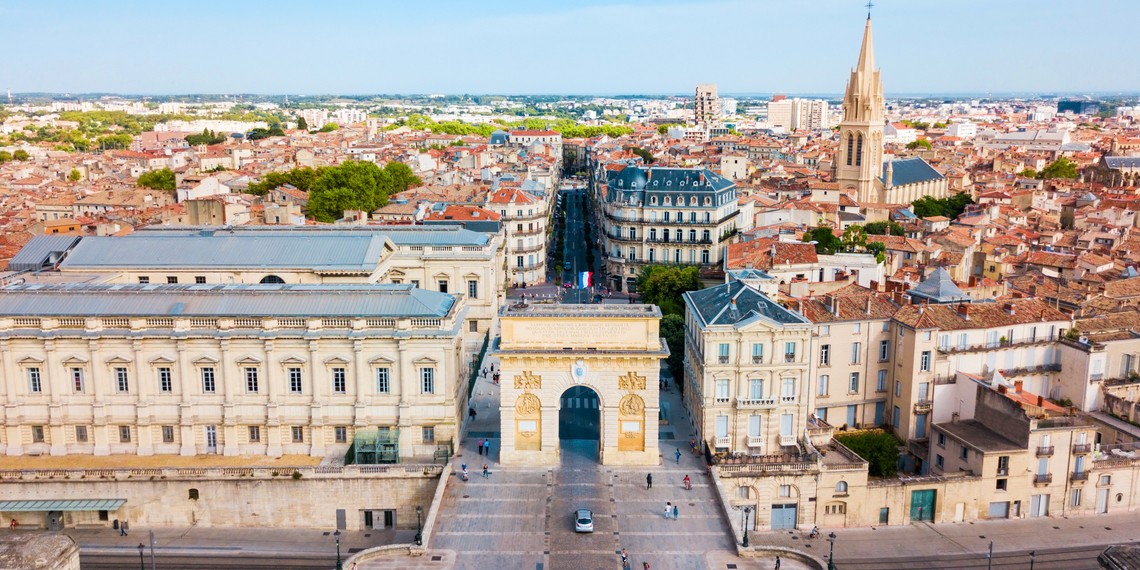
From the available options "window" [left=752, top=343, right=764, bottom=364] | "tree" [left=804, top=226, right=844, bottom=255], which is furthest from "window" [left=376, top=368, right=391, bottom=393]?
"tree" [left=804, top=226, right=844, bottom=255]

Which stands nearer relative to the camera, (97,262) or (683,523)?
(683,523)

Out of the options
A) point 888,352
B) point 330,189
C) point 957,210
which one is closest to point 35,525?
point 888,352

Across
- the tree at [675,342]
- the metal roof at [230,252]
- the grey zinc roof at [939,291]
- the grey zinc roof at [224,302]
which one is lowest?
the tree at [675,342]

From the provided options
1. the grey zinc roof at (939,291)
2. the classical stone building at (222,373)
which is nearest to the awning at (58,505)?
the classical stone building at (222,373)

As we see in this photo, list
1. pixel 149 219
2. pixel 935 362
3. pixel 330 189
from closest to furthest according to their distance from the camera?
pixel 935 362
pixel 149 219
pixel 330 189

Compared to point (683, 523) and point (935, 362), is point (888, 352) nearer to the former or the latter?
point (935, 362)

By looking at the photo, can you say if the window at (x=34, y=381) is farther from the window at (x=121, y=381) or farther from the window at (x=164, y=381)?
the window at (x=164, y=381)

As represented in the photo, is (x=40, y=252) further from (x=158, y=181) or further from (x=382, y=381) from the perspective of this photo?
(x=158, y=181)
